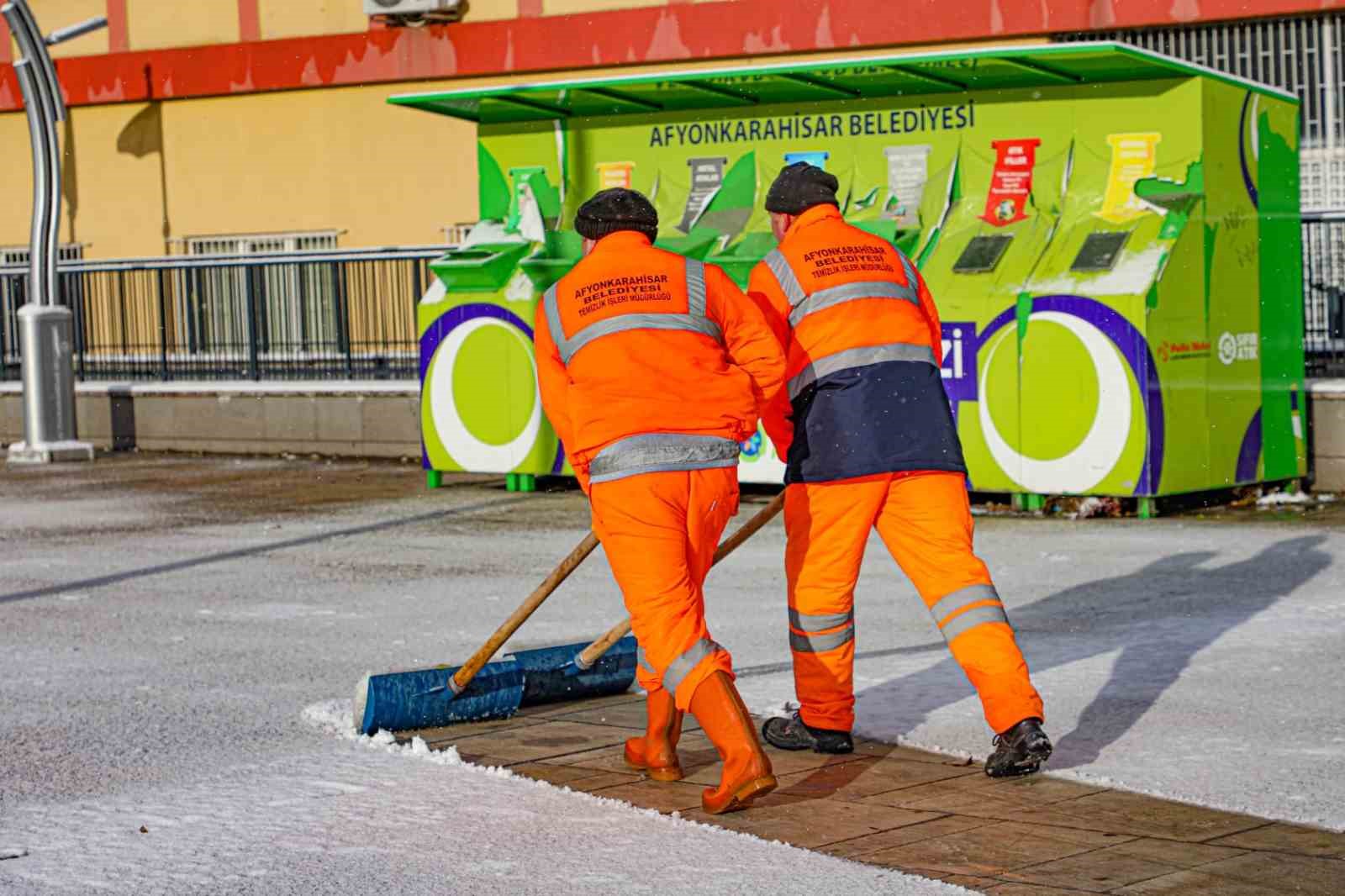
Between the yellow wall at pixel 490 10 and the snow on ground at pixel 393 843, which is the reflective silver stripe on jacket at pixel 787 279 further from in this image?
the yellow wall at pixel 490 10

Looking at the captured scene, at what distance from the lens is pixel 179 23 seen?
81.4 ft

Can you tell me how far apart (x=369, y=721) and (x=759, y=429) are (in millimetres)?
6870

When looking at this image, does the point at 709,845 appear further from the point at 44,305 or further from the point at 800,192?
the point at 44,305

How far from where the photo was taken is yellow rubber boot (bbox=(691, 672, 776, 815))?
5.57m

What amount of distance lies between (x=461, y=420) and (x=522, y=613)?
843 centimetres

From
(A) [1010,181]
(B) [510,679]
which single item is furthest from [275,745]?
(A) [1010,181]

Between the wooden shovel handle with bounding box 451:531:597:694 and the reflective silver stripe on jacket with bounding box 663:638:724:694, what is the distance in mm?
594

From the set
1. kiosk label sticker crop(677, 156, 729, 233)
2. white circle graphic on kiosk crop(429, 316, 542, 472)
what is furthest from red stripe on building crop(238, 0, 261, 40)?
kiosk label sticker crop(677, 156, 729, 233)

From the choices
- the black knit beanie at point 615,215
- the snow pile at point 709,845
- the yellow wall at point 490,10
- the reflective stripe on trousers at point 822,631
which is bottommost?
the snow pile at point 709,845

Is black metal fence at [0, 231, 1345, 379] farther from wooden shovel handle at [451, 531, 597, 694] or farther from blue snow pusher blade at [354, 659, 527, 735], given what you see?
wooden shovel handle at [451, 531, 597, 694]

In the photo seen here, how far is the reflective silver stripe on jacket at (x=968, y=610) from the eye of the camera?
20.1 ft

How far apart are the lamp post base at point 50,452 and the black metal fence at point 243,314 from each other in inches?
46.3

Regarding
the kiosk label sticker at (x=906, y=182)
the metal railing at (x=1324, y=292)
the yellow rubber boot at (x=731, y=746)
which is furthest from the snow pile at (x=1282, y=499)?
the yellow rubber boot at (x=731, y=746)

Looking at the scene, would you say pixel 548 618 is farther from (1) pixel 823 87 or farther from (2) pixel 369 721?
(1) pixel 823 87
